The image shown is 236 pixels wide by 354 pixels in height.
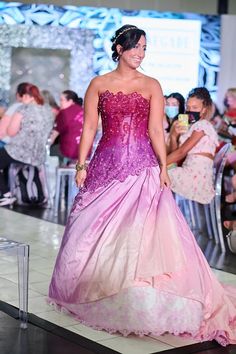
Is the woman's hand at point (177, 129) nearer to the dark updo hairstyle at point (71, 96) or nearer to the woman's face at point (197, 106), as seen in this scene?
the woman's face at point (197, 106)

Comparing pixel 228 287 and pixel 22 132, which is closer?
pixel 228 287

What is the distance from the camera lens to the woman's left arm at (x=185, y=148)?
6020 mm

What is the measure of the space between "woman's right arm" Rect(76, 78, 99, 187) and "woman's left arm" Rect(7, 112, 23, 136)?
4081 mm

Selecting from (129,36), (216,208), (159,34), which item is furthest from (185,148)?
(159,34)

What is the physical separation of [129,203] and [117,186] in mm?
119

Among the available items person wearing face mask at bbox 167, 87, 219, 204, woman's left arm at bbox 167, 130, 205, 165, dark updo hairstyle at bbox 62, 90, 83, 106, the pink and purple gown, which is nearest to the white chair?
person wearing face mask at bbox 167, 87, 219, 204

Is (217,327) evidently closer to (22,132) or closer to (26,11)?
(22,132)

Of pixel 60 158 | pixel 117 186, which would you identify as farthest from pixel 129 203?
pixel 60 158

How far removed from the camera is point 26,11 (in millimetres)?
10250

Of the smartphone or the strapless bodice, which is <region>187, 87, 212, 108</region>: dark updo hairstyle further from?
the strapless bodice

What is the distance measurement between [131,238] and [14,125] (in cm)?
447

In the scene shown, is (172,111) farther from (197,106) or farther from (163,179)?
(163,179)

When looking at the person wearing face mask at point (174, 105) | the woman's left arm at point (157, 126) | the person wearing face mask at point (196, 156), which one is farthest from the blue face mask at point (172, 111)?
the woman's left arm at point (157, 126)

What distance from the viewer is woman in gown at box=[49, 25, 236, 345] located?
345 cm
